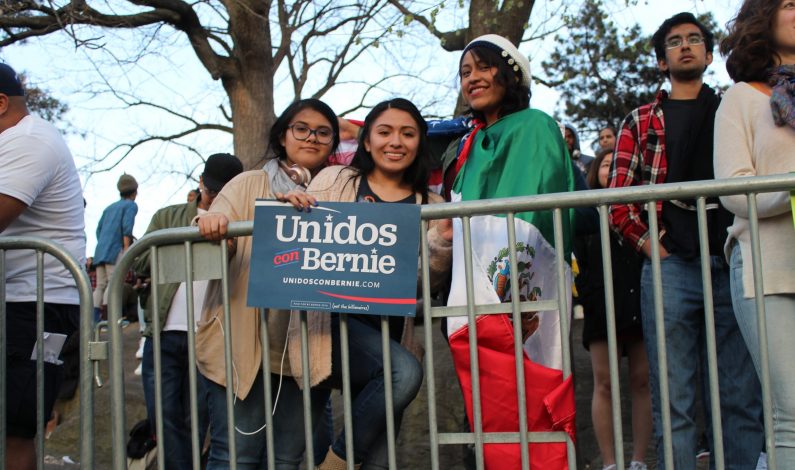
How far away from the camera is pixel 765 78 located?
136 inches

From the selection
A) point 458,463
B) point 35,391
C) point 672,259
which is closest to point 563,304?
point 672,259

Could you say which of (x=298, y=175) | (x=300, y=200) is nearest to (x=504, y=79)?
(x=298, y=175)

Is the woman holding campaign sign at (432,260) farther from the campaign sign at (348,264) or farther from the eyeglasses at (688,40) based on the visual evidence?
the eyeglasses at (688,40)

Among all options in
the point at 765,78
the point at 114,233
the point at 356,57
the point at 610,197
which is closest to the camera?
the point at 610,197

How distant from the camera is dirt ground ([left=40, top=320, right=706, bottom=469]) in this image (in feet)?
20.7

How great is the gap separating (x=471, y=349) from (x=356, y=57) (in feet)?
47.9

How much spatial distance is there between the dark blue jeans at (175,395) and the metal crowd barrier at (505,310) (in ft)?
5.19

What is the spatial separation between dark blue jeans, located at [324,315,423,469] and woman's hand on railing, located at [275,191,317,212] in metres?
0.53

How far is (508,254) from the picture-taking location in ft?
11.3

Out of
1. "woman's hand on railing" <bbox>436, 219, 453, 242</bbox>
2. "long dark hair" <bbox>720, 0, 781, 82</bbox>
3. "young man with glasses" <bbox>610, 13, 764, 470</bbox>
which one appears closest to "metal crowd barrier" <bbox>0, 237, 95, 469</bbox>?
"woman's hand on railing" <bbox>436, 219, 453, 242</bbox>

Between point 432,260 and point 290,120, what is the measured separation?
1.10m

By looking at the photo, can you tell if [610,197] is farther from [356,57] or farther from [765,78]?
[356,57]

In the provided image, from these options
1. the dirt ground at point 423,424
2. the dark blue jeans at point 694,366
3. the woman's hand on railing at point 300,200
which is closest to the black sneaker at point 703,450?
the dirt ground at point 423,424

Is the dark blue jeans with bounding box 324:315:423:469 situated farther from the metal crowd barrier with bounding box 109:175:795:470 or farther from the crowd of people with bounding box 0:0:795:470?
the metal crowd barrier with bounding box 109:175:795:470
